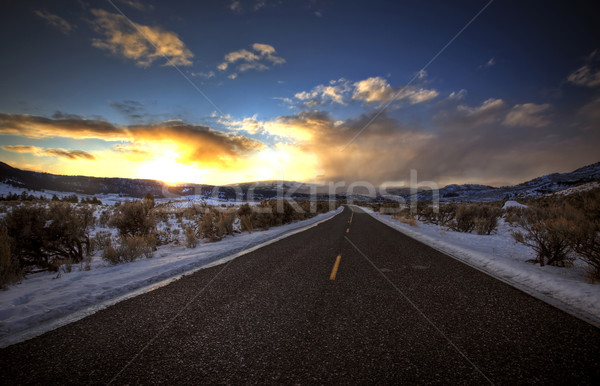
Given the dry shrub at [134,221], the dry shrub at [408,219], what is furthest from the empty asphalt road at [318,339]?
the dry shrub at [408,219]

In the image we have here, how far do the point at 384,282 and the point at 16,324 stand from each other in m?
6.23

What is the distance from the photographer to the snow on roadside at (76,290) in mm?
3618

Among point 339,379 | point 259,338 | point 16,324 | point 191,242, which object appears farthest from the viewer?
point 191,242

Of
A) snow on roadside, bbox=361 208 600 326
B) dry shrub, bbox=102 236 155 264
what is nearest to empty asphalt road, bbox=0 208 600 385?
snow on roadside, bbox=361 208 600 326

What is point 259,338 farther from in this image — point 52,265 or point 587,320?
point 52,265

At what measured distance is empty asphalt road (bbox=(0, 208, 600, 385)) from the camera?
2500 mm

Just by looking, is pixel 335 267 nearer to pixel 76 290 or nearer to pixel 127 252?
pixel 76 290

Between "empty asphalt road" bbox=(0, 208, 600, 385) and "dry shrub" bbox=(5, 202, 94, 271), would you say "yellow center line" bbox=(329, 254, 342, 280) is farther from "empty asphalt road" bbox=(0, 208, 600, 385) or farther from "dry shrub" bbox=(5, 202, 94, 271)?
"dry shrub" bbox=(5, 202, 94, 271)

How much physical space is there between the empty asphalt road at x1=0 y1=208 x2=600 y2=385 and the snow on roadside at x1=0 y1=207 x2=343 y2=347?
45 cm

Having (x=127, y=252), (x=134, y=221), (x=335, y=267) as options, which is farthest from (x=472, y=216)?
(x=134, y=221)

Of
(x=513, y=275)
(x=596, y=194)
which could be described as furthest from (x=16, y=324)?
(x=596, y=194)

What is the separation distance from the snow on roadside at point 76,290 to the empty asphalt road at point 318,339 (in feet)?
1.46

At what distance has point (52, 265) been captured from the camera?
7.02 metres

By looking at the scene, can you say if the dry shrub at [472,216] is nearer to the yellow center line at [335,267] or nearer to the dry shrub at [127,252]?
the yellow center line at [335,267]
